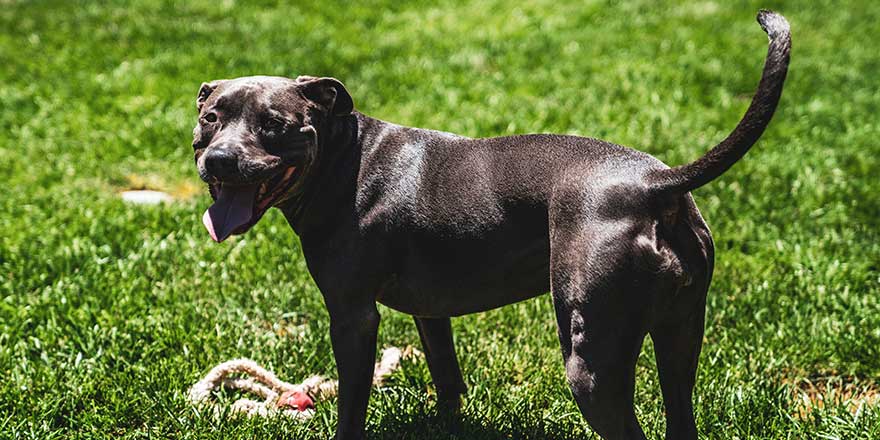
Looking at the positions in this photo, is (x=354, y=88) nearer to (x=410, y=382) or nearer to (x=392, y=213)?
(x=410, y=382)

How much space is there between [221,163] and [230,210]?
20 centimetres

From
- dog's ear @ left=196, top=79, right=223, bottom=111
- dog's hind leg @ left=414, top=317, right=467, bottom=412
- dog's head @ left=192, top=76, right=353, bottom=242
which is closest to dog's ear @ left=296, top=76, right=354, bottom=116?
dog's head @ left=192, top=76, right=353, bottom=242

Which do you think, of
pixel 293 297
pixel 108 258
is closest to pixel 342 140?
pixel 293 297

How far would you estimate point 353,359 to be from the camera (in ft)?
10.6

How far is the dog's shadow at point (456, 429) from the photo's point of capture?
3.62 m

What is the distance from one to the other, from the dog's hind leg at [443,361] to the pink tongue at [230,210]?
3.19 feet

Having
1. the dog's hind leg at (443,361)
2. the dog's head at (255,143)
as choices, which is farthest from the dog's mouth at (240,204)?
the dog's hind leg at (443,361)

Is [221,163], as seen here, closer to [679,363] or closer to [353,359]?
[353,359]

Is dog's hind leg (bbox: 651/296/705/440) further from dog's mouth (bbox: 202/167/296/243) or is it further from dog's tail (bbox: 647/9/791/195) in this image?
dog's mouth (bbox: 202/167/296/243)

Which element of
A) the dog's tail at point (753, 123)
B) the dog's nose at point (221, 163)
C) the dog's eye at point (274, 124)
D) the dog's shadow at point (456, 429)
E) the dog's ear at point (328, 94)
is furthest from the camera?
the dog's shadow at point (456, 429)

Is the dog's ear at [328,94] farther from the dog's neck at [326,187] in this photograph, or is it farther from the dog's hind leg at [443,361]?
the dog's hind leg at [443,361]

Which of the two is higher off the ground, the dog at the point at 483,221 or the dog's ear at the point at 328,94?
the dog's ear at the point at 328,94

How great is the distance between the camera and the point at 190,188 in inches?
255

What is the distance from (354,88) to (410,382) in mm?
4635
